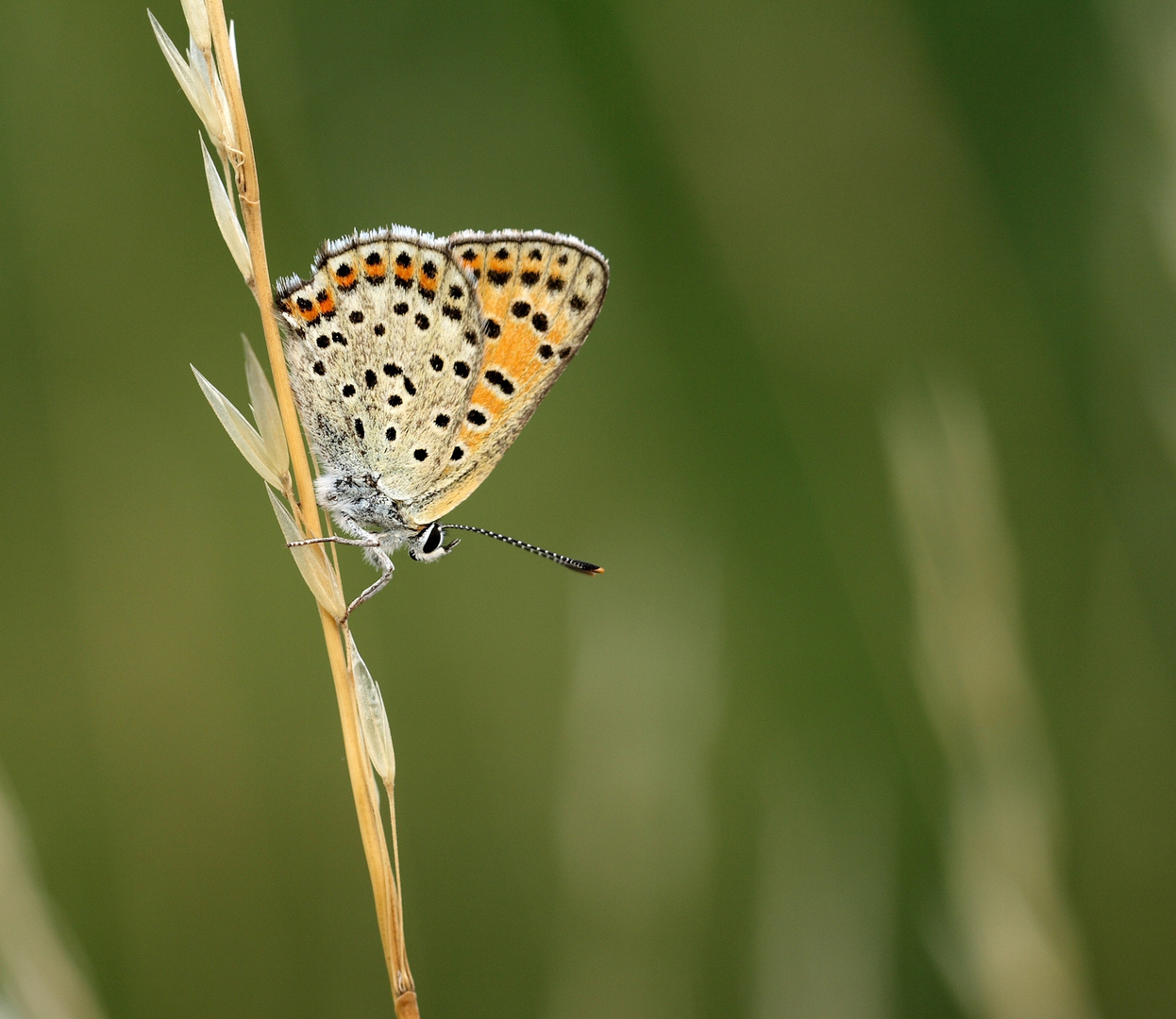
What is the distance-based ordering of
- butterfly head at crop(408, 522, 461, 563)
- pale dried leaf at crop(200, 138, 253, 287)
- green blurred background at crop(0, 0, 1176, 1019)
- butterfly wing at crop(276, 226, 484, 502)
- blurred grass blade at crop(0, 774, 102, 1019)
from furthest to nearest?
green blurred background at crop(0, 0, 1176, 1019) < butterfly head at crop(408, 522, 461, 563) < butterfly wing at crop(276, 226, 484, 502) < pale dried leaf at crop(200, 138, 253, 287) < blurred grass blade at crop(0, 774, 102, 1019)

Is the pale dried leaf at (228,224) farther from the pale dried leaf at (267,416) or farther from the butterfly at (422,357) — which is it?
the butterfly at (422,357)

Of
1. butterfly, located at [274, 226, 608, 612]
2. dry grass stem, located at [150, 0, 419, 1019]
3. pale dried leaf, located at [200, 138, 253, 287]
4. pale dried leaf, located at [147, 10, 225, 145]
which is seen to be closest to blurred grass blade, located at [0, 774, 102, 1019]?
dry grass stem, located at [150, 0, 419, 1019]

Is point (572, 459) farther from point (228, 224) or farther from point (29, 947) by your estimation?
point (29, 947)

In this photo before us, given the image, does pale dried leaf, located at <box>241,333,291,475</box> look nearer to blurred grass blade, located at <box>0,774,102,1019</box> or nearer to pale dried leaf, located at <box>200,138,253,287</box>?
pale dried leaf, located at <box>200,138,253,287</box>

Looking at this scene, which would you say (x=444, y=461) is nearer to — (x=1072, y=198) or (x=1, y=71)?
(x=1, y=71)

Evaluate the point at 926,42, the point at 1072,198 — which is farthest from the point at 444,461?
the point at 1072,198
